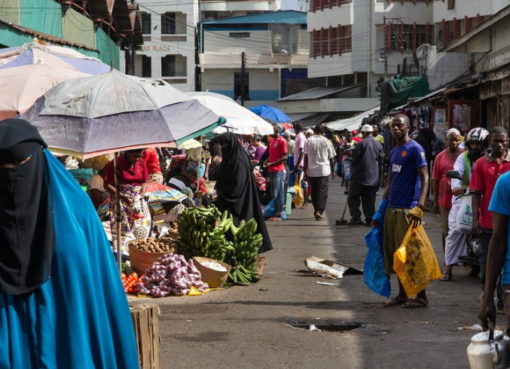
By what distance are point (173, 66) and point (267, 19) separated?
7.53 metres

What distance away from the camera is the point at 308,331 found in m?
8.85

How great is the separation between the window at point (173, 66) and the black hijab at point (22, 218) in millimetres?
67956

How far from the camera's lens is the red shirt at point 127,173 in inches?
455

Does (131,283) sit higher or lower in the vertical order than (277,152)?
lower

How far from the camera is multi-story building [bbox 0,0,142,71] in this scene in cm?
1905

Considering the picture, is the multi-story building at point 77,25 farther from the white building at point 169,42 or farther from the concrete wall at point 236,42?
the concrete wall at point 236,42

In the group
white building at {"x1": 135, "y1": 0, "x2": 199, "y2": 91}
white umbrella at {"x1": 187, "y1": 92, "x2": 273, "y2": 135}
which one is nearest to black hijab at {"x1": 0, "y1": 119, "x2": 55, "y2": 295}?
white umbrella at {"x1": 187, "y1": 92, "x2": 273, "y2": 135}

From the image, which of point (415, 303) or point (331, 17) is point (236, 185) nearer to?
point (415, 303)

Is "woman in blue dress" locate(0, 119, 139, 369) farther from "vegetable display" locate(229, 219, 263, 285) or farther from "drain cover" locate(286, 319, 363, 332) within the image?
"vegetable display" locate(229, 219, 263, 285)

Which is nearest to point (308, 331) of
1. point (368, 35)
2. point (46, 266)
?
point (46, 266)

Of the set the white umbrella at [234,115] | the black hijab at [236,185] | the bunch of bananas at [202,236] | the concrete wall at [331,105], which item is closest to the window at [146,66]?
the concrete wall at [331,105]

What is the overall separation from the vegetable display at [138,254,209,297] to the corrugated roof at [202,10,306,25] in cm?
6300

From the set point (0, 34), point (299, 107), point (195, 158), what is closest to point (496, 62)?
point (195, 158)

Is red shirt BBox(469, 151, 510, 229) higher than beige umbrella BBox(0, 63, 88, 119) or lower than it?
lower
